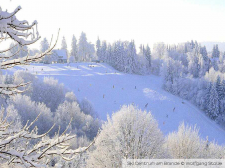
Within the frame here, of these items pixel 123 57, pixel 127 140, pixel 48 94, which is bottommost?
pixel 127 140

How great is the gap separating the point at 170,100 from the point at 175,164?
1323 inches

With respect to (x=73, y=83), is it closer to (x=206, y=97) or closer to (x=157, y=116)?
(x=157, y=116)

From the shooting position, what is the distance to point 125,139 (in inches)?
566

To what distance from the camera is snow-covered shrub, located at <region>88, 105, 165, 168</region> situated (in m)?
14.1

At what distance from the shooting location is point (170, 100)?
150 feet

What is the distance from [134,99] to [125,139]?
29894 mm

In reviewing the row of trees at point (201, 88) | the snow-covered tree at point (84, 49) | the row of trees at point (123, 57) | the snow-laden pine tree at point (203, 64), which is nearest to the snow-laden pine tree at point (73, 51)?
the snow-covered tree at point (84, 49)

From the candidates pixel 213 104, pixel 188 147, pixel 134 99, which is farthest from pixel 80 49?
pixel 188 147

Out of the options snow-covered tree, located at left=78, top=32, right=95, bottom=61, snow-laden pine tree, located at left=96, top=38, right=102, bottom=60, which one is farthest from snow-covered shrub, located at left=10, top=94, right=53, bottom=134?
snow-laden pine tree, located at left=96, top=38, right=102, bottom=60

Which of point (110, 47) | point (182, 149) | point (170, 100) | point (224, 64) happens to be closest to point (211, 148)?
point (182, 149)

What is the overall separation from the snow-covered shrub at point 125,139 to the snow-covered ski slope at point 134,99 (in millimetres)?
20938

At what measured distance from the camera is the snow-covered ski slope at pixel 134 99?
3831cm

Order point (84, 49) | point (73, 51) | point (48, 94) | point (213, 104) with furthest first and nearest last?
point (73, 51), point (84, 49), point (213, 104), point (48, 94)

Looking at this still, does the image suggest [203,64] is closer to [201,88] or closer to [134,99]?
[201,88]
